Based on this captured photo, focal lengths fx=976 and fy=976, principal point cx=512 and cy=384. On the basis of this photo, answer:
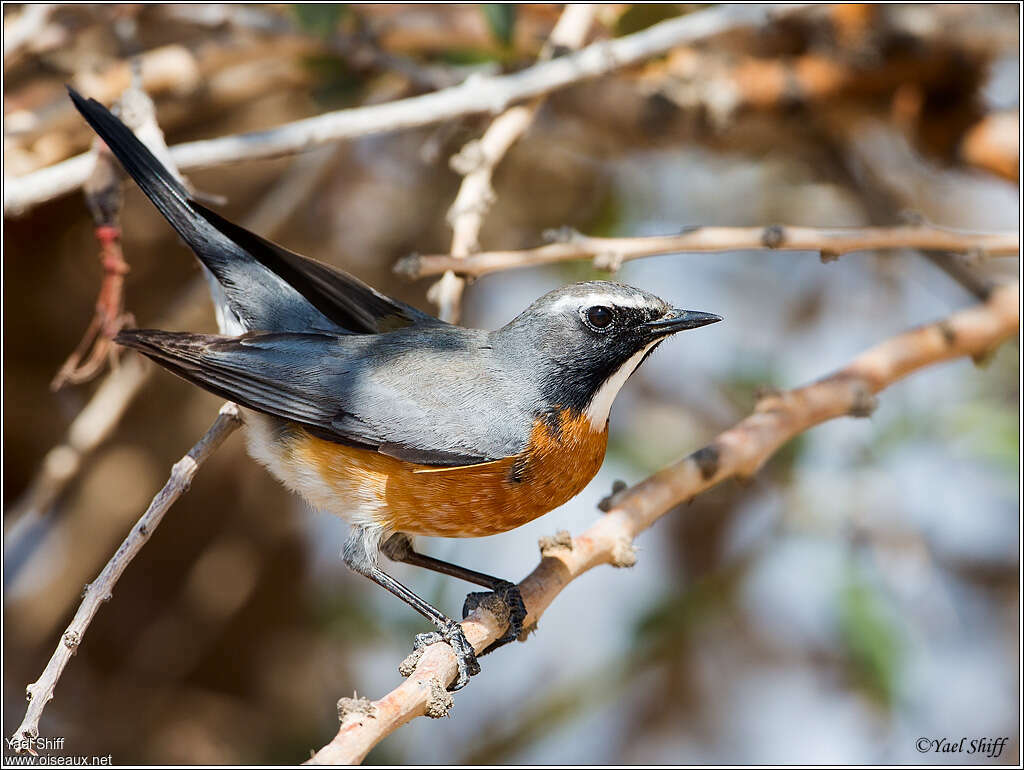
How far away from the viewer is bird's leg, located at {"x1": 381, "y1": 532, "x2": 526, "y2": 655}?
3168 millimetres

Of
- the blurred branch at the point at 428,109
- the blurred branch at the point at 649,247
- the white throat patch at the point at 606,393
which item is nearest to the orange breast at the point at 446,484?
the white throat patch at the point at 606,393

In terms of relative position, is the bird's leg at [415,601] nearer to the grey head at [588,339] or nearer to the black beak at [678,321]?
the grey head at [588,339]

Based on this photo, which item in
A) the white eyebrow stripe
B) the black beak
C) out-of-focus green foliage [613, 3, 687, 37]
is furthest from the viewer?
out-of-focus green foliage [613, 3, 687, 37]

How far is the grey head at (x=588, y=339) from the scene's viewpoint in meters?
3.41

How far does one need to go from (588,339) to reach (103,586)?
5.83ft

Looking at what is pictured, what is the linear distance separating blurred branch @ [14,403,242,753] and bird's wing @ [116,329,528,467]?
240 mm

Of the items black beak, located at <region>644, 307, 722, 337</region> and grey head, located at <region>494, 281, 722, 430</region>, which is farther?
grey head, located at <region>494, 281, 722, 430</region>

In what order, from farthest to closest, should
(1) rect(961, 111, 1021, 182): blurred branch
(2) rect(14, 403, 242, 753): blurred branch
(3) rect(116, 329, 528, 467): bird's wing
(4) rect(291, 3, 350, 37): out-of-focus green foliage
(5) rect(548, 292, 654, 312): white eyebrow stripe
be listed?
(1) rect(961, 111, 1021, 182): blurred branch
(4) rect(291, 3, 350, 37): out-of-focus green foliage
(5) rect(548, 292, 654, 312): white eyebrow stripe
(3) rect(116, 329, 528, 467): bird's wing
(2) rect(14, 403, 242, 753): blurred branch

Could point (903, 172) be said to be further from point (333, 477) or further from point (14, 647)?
point (14, 647)

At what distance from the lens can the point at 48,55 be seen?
4.48 meters

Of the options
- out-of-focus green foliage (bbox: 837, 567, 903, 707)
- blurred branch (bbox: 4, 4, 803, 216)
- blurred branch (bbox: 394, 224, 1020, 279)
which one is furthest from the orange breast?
out-of-focus green foliage (bbox: 837, 567, 903, 707)

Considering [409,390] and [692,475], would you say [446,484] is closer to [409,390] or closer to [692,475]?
[409,390]

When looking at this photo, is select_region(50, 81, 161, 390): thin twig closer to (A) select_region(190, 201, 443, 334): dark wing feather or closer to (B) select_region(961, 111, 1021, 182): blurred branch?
(A) select_region(190, 201, 443, 334): dark wing feather

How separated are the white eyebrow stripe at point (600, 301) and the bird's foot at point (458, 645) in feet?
3.86
